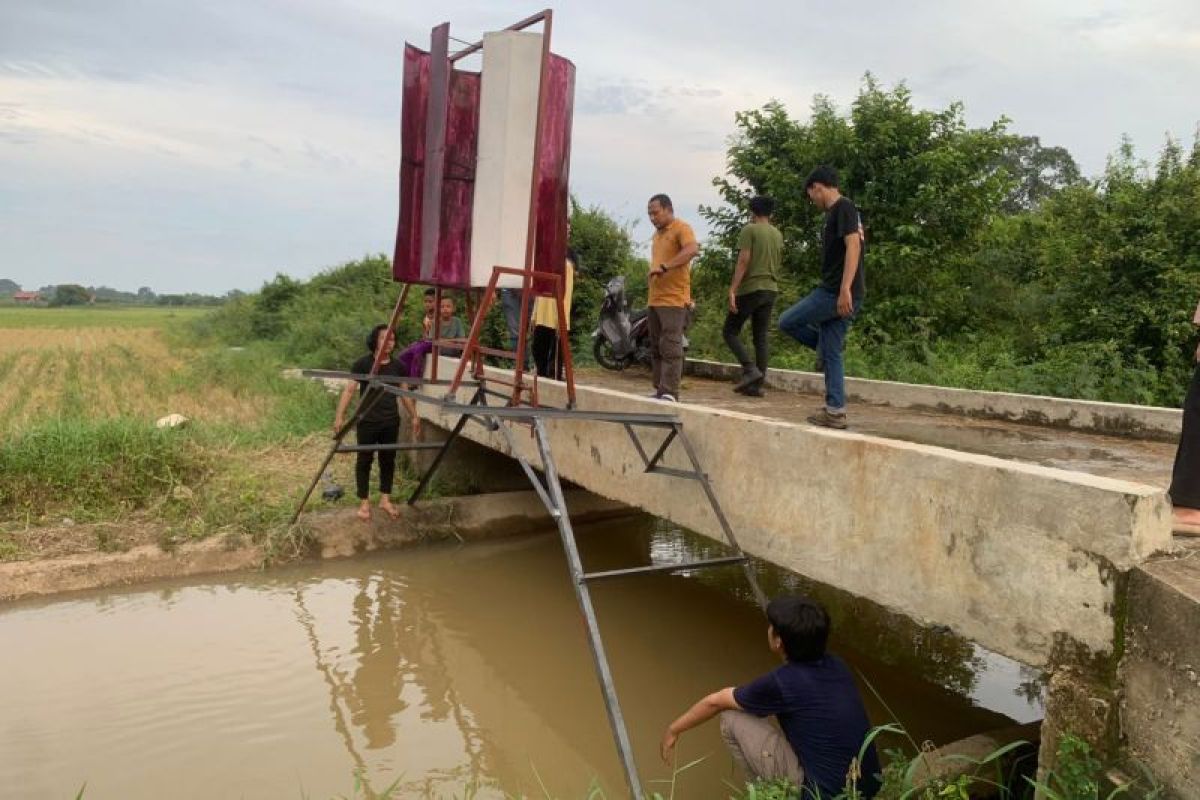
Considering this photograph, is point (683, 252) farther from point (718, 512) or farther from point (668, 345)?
point (718, 512)

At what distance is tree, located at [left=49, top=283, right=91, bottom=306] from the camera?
221 feet

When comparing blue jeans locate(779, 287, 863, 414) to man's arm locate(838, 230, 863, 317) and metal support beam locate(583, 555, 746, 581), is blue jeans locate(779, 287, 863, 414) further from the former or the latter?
metal support beam locate(583, 555, 746, 581)

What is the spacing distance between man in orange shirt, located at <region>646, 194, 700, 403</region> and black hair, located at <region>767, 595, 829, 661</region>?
8.69 feet

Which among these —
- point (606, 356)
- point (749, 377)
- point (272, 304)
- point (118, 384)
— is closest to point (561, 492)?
point (749, 377)

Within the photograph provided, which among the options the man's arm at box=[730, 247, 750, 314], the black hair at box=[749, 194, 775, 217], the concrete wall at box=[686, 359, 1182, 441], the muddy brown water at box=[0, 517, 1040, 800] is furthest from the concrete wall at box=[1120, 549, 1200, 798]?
the black hair at box=[749, 194, 775, 217]

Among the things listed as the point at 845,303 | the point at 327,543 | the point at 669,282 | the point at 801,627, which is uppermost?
the point at 669,282

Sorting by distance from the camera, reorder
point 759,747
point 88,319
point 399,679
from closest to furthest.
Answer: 1. point 759,747
2. point 399,679
3. point 88,319

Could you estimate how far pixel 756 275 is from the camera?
6.29 meters

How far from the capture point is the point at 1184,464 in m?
2.94

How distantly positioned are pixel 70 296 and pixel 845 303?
7910 cm

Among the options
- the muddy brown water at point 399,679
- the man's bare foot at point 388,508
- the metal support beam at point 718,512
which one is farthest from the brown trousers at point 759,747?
the man's bare foot at point 388,508

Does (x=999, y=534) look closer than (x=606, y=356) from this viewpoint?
Yes

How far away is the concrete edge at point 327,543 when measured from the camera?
5.88 meters

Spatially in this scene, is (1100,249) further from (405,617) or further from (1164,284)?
(405,617)
